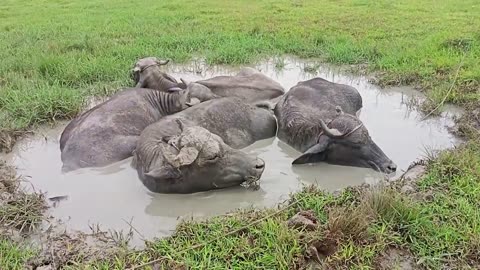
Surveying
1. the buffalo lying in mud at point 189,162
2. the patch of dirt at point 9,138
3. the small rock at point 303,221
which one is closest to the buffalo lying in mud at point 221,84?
the buffalo lying in mud at point 189,162

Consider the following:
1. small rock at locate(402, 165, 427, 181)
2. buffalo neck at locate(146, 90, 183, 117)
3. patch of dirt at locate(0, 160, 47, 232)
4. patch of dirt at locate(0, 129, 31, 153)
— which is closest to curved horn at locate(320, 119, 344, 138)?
small rock at locate(402, 165, 427, 181)

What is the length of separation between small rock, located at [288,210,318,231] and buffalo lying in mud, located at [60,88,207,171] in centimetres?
188

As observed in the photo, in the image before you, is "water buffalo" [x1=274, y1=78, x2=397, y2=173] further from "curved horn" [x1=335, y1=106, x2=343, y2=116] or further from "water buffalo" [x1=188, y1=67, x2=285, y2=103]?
"water buffalo" [x1=188, y1=67, x2=285, y2=103]

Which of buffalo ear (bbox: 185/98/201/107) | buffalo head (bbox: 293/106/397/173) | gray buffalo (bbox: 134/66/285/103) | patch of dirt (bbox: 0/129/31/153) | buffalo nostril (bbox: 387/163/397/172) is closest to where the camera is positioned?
buffalo nostril (bbox: 387/163/397/172)

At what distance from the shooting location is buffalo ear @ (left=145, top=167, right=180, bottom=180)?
4270mm

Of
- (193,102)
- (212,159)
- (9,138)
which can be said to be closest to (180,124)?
(212,159)

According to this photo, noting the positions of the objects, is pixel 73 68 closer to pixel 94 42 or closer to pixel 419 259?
pixel 94 42

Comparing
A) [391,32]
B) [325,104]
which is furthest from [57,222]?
[391,32]

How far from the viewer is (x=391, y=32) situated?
29.5 ft

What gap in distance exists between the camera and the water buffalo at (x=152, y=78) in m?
6.33

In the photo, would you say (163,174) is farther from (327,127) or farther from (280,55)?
(280,55)

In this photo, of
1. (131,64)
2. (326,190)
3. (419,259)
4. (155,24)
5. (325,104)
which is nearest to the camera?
(419,259)

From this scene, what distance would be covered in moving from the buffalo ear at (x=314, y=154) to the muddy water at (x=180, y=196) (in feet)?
0.21

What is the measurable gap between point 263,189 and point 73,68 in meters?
3.85
